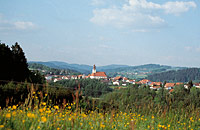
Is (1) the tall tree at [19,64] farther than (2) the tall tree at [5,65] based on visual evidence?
Yes

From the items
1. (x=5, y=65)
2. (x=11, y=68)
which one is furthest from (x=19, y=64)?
(x=5, y=65)

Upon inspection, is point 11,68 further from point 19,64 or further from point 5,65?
point 19,64

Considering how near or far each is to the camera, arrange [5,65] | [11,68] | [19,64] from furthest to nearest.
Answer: [19,64]
[11,68]
[5,65]

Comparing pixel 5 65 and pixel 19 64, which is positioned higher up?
pixel 19 64

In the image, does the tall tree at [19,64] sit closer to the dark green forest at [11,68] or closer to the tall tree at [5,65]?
the dark green forest at [11,68]

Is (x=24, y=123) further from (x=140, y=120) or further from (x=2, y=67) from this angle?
(x=2, y=67)

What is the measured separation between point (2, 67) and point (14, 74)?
1606 millimetres

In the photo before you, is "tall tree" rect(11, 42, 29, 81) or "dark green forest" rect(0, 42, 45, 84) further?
"tall tree" rect(11, 42, 29, 81)

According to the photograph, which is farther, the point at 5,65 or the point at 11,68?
the point at 11,68

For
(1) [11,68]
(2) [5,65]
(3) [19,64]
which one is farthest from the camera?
(3) [19,64]

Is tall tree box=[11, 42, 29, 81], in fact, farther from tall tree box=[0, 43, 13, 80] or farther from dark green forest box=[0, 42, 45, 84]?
tall tree box=[0, 43, 13, 80]

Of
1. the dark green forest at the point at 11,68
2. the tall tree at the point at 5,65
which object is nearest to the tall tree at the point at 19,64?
the dark green forest at the point at 11,68

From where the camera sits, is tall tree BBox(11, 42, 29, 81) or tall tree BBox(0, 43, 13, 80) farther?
tall tree BBox(11, 42, 29, 81)

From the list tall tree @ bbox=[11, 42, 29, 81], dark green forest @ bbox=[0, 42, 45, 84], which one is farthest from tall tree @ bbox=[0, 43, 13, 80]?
tall tree @ bbox=[11, 42, 29, 81]
